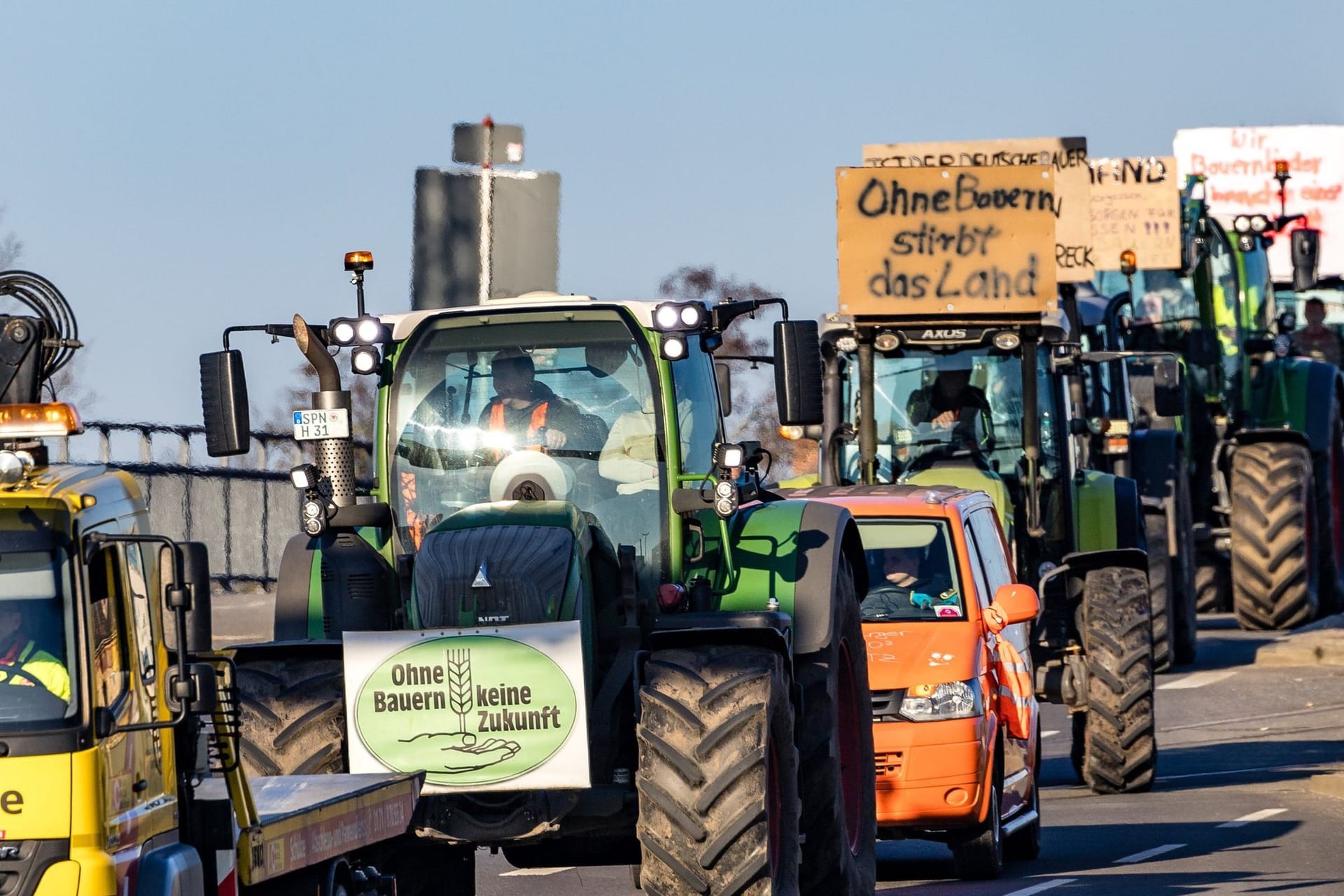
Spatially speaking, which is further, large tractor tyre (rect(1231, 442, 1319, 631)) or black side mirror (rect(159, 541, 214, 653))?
large tractor tyre (rect(1231, 442, 1319, 631))

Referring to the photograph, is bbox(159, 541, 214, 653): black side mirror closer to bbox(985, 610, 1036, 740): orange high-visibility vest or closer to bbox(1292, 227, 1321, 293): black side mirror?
bbox(985, 610, 1036, 740): orange high-visibility vest

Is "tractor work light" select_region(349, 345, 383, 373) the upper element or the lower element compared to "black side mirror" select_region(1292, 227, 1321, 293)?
lower

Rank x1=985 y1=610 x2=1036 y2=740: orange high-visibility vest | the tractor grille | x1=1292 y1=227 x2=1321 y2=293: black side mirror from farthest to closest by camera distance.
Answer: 1. x1=1292 y1=227 x2=1321 y2=293: black side mirror
2. x1=985 y1=610 x2=1036 y2=740: orange high-visibility vest
3. the tractor grille

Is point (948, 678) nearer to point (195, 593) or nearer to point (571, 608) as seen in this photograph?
point (571, 608)

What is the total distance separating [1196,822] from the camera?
15.4 metres

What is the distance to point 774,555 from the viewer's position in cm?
1110

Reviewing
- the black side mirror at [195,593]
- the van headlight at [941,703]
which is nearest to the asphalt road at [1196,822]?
the van headlight at [941,703]

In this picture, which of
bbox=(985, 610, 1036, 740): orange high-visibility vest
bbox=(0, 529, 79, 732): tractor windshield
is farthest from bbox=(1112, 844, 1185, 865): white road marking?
bbox=(0, 529, 79, 732): tractor windshield

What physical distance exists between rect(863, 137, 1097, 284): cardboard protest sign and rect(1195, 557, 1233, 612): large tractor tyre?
22.6 ft

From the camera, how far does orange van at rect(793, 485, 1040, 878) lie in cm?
1312

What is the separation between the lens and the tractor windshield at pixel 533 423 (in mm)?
10938

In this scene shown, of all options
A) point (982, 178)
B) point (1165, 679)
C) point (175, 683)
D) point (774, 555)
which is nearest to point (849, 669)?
point (774, 555)

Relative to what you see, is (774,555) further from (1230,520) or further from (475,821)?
(1230,520)

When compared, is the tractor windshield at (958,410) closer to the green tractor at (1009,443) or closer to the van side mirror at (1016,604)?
the green tractor at (1009,443)
